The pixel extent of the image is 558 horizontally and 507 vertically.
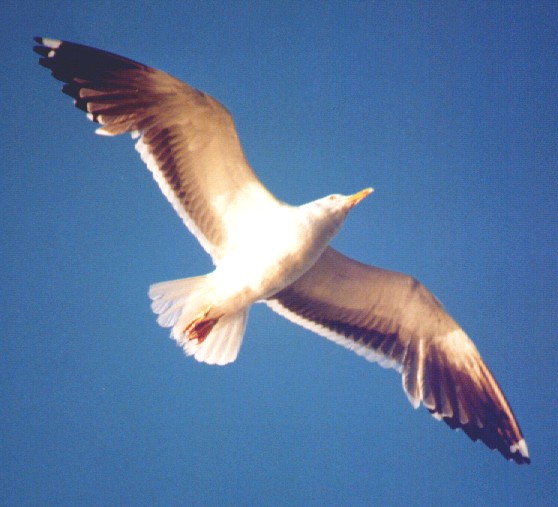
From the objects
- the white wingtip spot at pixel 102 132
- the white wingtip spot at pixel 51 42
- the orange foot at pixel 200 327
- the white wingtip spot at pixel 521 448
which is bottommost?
the orange foot at pixel 200 327

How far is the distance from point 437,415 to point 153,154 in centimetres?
170

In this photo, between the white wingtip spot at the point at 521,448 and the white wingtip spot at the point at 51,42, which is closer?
the white wingtip spot at the point at 51,42

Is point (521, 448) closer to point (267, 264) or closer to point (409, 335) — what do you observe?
point (409, 335)

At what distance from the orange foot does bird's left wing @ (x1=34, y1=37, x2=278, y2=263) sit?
0.30 meters

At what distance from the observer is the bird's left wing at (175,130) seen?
104 inches

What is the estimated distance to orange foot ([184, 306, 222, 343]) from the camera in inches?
110

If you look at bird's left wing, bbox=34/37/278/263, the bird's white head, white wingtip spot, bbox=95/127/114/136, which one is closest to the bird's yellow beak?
the bird's white head

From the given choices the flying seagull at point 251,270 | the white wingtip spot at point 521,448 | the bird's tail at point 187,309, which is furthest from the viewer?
the white wingtip spot at point 521,448

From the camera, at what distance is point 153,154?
2.77 meters

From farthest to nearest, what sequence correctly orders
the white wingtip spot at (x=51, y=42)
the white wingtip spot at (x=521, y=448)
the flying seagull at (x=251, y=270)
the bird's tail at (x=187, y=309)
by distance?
the white wingtip spot at (x=521, y=448), the bird's tail at (x=187, y=309), the flying seagull at (x=251, y=270), the white wingtip spot at (x=51, y=42)

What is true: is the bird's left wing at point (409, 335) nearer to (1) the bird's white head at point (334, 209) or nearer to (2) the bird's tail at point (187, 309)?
(1) the bird's white head at point (334, 209)

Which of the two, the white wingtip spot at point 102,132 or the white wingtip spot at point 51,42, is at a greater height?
the white wingtip spot at point 51,42

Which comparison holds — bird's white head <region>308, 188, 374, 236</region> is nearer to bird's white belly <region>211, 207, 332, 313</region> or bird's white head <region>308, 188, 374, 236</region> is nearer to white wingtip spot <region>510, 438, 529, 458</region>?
bird's white belly <region>211, 207, 332, 313</region>

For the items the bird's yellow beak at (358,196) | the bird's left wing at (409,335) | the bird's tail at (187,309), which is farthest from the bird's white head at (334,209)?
the bird's tail at (187,309)
